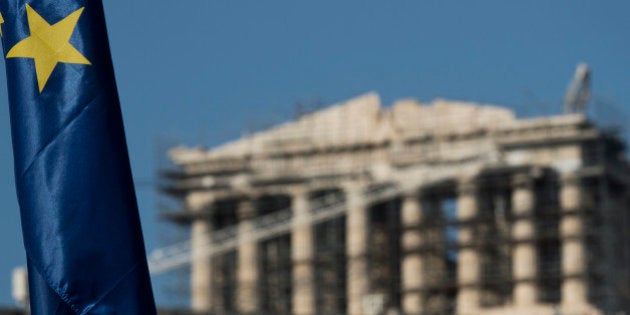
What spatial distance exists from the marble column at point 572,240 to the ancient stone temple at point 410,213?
70 millimetres

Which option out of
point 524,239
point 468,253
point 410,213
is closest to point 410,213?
point 410,213

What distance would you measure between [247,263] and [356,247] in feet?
21.2

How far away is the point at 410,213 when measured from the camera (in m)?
88.1

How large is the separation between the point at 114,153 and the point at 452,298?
3222 inches

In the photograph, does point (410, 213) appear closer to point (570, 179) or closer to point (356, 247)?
point (356, 247)

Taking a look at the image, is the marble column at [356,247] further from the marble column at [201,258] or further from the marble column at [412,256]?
the marble column at [201,258]

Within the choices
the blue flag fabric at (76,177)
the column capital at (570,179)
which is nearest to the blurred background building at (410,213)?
the column capital at (570,179)

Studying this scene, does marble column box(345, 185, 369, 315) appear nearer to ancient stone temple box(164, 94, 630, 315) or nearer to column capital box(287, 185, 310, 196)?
ancient stone temple box(164, 94, 630, 315)

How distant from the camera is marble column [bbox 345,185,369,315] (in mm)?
87125

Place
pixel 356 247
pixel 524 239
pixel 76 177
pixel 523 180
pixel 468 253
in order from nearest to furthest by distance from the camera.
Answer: pixel 76 177
pixel 523 180
pixel 524 239
pixel 468 253
pixel 356 247

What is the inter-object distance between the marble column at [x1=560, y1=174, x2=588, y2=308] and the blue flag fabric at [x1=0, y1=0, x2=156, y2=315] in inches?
3060

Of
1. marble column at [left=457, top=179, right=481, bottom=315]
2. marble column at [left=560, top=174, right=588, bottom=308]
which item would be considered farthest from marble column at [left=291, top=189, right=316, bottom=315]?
marble column at [left=560, top=174, right=588, bottom=308]

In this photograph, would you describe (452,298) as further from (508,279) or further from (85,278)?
(85,278)

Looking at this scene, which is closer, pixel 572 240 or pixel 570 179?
pixel 570 179
